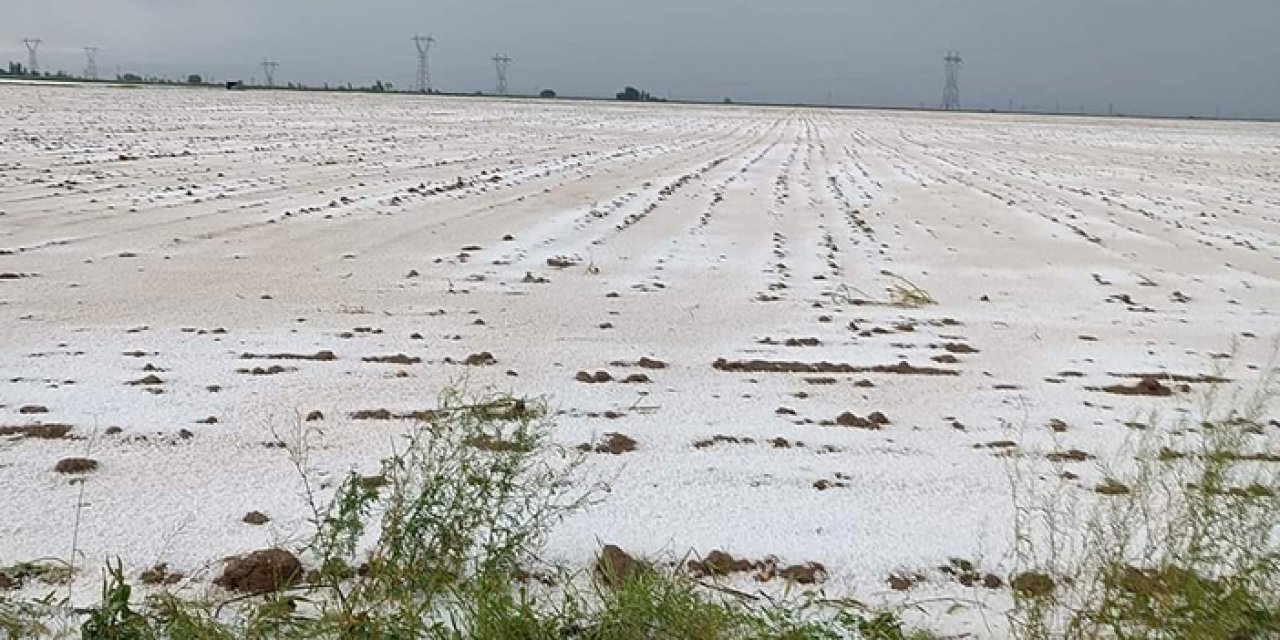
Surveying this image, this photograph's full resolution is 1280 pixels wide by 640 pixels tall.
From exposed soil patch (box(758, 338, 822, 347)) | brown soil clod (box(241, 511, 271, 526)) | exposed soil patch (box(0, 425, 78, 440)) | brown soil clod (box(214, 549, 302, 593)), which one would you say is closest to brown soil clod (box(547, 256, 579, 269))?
exposed soil patch (box(758, 338, 822, 347))

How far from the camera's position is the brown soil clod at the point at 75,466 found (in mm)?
4082

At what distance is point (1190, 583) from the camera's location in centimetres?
312

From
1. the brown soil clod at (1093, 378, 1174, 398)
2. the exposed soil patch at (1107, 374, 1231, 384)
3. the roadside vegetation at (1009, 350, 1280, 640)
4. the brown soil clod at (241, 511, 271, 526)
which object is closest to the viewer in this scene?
the roadside vegetation at (1009, 350, 1280, 640)

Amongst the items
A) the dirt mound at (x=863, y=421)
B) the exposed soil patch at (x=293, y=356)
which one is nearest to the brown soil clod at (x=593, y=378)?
the dirt mound at (x=863, y=421)

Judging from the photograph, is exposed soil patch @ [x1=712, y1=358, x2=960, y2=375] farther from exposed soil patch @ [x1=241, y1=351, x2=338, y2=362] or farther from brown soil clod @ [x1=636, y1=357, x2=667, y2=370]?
exposed soil patch @ [x1=241, y1=351, x2=338, y2=362]

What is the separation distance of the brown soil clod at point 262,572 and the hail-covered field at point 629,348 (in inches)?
4.4

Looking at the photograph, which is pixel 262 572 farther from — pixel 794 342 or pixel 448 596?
pixel 794 342

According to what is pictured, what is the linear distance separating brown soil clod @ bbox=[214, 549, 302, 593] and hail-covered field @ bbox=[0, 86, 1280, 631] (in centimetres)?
11

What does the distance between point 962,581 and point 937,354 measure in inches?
121

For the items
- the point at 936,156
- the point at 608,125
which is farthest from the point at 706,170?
the point at 608,125

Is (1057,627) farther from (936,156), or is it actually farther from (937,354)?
(936,156)

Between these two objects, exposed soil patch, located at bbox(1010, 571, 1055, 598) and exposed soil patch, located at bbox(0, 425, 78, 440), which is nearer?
exposed soil patch, located at bbox(1010, 571, 1055, 598)

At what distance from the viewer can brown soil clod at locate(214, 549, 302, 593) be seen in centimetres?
324

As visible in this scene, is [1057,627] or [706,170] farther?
[706,170]
